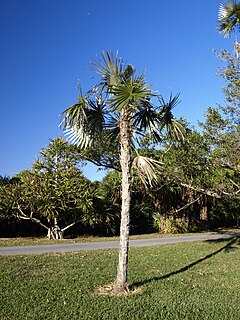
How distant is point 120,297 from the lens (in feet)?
20.2

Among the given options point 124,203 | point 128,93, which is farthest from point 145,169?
point 128,93

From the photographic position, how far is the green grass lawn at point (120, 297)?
534 cm

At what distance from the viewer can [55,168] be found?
17391mm

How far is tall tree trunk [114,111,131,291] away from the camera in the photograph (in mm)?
6566

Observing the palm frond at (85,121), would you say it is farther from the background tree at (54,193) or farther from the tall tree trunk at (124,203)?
the background tree at (54,193)

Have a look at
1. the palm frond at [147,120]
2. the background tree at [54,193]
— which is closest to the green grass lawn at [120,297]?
the palm frond at [147,120]

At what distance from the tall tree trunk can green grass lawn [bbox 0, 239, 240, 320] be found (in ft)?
1.59

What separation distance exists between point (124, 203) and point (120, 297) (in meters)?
1.73

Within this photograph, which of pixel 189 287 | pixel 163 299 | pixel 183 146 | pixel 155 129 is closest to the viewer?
pixel 163 299

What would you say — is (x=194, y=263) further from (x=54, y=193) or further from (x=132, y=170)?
(x=54, y=193)

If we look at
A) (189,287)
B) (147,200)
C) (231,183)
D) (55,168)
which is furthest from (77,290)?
(147,200)

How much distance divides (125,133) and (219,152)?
5164mm

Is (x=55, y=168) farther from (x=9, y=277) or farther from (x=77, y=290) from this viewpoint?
(x=77, y=290)

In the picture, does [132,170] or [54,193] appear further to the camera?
[54,193]
